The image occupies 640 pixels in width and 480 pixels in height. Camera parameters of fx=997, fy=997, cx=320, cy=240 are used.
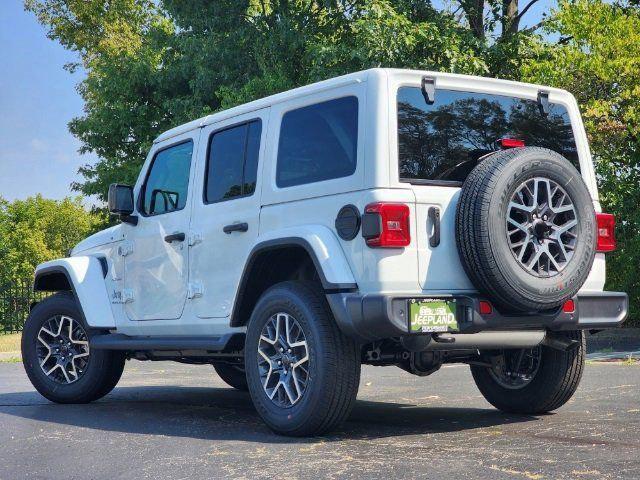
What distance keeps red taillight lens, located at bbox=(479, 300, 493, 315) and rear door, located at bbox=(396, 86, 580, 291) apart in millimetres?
153

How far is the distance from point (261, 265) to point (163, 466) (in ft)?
5.85

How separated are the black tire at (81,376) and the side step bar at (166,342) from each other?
0.83 ft

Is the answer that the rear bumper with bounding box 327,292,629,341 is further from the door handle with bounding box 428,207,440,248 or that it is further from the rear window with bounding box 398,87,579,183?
the rear window with bounding box 398,87,579,183

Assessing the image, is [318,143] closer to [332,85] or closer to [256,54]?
[332,85]

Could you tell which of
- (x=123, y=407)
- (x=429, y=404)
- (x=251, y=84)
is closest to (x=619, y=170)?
(x=251, y=84)

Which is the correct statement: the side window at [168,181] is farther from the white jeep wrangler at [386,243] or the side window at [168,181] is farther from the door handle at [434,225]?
the door handle at [434,225]

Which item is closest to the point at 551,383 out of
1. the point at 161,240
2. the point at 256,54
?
the point at 161,240

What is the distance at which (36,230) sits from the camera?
246 ft

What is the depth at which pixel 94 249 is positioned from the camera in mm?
8844

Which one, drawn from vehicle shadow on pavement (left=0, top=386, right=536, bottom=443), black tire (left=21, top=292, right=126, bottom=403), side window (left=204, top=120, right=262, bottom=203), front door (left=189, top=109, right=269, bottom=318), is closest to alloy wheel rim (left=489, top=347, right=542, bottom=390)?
vehicle shadow on pavement (left=0, top=386, right=536, bottom=443)

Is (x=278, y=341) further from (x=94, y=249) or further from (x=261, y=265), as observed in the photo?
(x=94, y=249)

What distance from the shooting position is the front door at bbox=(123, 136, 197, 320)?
7590mm

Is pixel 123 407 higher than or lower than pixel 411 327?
lower

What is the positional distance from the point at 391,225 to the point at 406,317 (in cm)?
53
